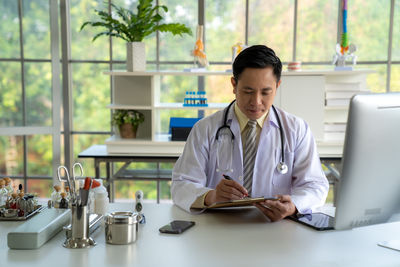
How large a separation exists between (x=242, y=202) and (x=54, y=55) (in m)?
3.12

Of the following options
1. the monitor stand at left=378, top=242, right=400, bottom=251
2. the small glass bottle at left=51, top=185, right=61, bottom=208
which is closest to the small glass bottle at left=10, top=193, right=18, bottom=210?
the small glass bottle at left=51, top=185, right=61, bottom=208

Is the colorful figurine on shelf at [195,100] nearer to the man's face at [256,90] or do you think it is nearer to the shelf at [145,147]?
the shelf at [145,147]

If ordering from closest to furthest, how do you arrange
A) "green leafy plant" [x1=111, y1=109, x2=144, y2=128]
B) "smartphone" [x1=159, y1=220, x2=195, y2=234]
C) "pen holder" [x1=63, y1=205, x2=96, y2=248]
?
"pen holder" [x1=63, y1=205, x2=96, y2=248]
"smartphone" [x1=159, y1=220, x2=195, y2=234]
"green leafy plant" [x1=111, y1=109, x2=144, y2=128]

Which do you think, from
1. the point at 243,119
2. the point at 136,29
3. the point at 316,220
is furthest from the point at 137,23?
the point at 316,220

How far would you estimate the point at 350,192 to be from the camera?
1459mm

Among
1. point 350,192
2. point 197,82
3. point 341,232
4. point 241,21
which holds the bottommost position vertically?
point 341,232

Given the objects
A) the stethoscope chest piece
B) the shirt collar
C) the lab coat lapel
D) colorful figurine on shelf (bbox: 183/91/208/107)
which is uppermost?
colorful figurine on shelf (bbox: 183/91/208/107)

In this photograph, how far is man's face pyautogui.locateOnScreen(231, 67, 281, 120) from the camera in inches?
80.8

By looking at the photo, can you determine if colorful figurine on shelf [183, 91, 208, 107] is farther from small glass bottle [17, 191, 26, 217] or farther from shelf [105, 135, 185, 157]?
small glass bottle [17, 191, 26, 217]

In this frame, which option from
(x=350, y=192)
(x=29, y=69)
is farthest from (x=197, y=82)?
(x=350, y=192)

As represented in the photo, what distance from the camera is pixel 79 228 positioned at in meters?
1.59

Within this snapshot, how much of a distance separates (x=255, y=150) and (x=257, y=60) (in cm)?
41

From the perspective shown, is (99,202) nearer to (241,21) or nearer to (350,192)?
(350,192)

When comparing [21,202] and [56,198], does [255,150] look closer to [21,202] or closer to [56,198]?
[56,198]
